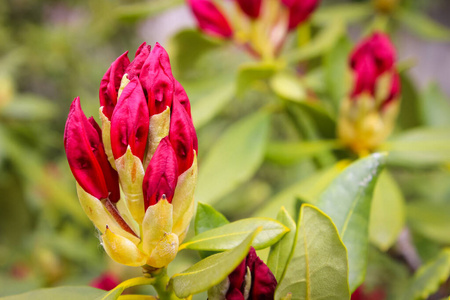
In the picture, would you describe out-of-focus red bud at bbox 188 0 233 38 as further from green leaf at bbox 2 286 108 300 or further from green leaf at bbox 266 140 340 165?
green leaf at bbox 2 286 108 300

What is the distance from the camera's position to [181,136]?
0.42m

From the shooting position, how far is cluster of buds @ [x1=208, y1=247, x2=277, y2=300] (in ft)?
1.37

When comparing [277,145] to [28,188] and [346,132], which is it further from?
[28,188]

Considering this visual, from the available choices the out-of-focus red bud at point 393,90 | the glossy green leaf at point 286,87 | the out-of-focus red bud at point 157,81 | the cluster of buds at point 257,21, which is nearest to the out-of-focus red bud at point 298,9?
the cluster of buds at point 257,21

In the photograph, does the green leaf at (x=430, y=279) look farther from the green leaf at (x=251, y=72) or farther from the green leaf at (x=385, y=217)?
the green leaf at (x=251, y=72)

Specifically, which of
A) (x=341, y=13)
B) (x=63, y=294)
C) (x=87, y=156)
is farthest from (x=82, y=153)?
(x=341, y=13)

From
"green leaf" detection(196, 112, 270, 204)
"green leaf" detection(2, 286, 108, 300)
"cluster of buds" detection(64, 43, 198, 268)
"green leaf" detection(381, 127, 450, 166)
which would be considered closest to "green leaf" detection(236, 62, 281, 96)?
"green leaf" detection(196, 112, 270, 204)

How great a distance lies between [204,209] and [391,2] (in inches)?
54.5

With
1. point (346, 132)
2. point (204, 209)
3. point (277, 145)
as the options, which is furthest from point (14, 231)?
point (204, 209)

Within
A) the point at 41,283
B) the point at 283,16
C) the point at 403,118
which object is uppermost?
the point at 283,16

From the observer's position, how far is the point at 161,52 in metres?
0.42

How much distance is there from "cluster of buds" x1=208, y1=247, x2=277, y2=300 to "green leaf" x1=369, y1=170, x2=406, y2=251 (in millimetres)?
359

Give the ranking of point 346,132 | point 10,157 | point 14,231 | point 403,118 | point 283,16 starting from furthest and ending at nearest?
1. point 14,231
2. point 10,157
3. point 403,118
4. point 283,16
5. point 346,132

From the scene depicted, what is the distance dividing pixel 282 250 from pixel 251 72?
1.53 ft
